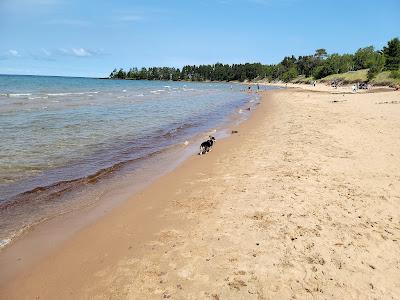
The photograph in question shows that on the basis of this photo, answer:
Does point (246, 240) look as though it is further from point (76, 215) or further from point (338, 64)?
point (338, 64)

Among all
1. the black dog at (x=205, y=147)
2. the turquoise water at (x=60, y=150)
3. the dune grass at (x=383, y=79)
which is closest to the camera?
the turquoise water at (x=60, y=150)

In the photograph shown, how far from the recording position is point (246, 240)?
639cm

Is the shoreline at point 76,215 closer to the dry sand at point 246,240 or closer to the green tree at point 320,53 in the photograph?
the dry sand at point 246,240

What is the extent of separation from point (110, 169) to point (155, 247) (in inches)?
257

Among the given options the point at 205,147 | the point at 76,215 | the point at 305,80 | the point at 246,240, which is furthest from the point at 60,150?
the point at 305,80

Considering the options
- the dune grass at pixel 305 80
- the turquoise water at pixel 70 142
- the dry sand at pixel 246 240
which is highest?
the dry sand at pixel 246 240

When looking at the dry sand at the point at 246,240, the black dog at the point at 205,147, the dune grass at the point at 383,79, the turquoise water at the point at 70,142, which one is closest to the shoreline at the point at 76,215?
the dry sand at the point at 246,240

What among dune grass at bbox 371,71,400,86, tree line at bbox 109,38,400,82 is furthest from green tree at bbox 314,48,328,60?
dune grass at bbox 371,71,400,86

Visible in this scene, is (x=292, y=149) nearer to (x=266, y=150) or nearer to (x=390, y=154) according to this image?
(x=266, y=150)

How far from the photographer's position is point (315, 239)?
20.5ft

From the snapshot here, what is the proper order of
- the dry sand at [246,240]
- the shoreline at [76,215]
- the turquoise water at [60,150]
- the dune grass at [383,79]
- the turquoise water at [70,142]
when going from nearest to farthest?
the dry sand at [246,240] → the shoreline at [76,215] → the turquoise water at [60,150] → the turquoise water at [70,142] → the dune grass at [383,79]

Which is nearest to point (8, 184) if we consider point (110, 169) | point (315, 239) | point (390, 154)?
point (110, 169)

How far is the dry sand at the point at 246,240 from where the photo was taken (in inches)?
201

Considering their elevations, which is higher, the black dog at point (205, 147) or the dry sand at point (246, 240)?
the dry sand at point (246, 240)
